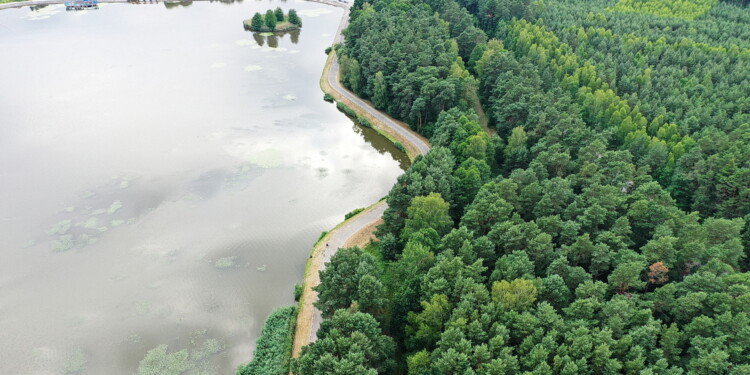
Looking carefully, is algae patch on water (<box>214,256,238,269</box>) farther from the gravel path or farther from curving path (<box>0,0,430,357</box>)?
the gravel path

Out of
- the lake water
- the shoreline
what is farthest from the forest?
the shoreline

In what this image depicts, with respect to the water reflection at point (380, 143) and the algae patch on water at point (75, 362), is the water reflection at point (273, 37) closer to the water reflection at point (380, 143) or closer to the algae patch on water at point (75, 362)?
the water reflection at point (380, 143)

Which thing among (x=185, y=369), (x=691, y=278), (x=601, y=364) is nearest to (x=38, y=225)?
(x=185, y=369)

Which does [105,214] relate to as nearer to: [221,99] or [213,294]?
[213,294]

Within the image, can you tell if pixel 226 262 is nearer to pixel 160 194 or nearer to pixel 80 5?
pixel 160 194

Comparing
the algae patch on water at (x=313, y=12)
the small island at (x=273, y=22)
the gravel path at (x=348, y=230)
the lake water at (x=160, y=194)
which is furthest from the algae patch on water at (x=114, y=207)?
the algae patch on water at (x=313, y=12)

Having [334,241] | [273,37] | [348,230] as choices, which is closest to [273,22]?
[273,37]
